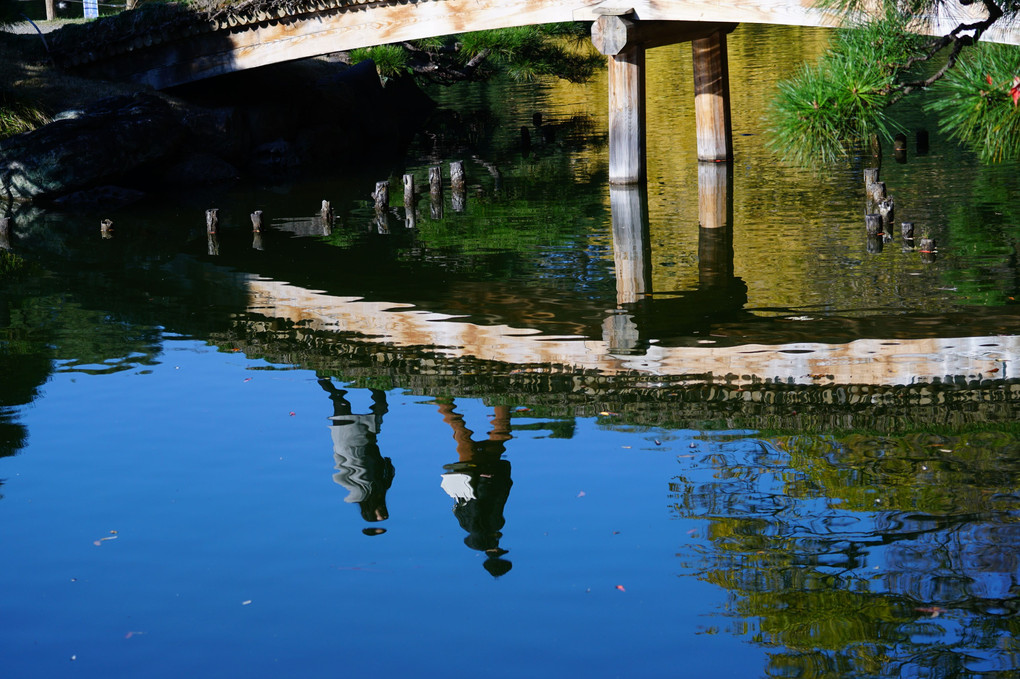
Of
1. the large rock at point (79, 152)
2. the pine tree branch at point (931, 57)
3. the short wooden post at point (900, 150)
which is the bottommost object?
the pine tree branch at point (931, 57)

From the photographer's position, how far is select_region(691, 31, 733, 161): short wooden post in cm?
1680

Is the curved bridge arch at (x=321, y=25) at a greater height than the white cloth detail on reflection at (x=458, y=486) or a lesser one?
greater

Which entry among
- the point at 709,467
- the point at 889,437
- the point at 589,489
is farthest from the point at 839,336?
the point at 589,489

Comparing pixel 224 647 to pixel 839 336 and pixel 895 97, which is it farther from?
pixel 839 336

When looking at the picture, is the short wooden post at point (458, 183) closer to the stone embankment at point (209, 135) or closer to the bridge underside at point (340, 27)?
the bridge underside at point (340, 27)

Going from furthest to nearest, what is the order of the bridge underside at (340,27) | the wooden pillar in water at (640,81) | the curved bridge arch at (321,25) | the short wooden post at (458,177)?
the short wooden post at (458,177), the wooden pillar in water at (640,81), the curved bridge arch at (321,25), the bridge underside at (340,27)

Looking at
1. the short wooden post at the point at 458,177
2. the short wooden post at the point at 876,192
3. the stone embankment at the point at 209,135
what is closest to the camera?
the short wooden post at the point at 876,192

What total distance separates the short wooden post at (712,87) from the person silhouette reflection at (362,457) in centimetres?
987

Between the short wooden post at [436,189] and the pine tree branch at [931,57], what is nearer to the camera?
the pine tree branch at [931,57]

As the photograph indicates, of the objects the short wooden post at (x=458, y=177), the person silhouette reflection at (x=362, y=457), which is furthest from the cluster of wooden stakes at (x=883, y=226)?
the short wooden post at (x=458, y=177)

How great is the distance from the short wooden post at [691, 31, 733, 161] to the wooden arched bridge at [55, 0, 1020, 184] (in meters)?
0.02

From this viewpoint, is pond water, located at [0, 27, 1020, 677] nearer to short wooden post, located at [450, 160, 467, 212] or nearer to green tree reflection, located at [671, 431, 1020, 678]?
green tree reflection, located at [671, 431, 1020, 678]

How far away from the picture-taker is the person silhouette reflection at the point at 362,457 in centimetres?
690

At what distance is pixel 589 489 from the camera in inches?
269
